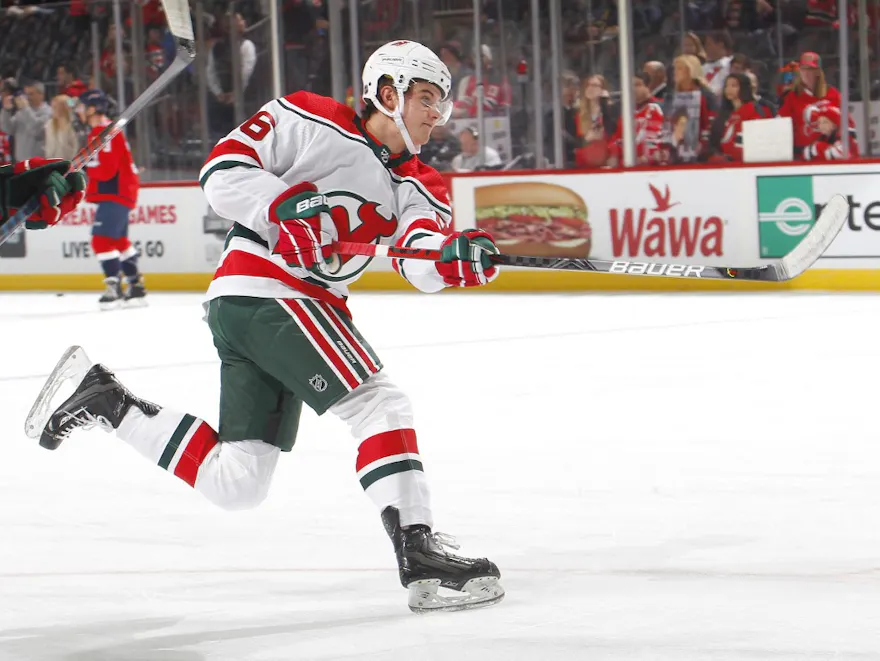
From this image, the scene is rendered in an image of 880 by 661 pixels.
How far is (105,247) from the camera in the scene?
9.05m

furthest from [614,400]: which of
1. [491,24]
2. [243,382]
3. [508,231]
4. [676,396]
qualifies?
[491,24]

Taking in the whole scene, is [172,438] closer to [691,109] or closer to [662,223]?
[662,223]

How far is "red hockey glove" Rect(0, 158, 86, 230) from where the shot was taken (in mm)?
2889

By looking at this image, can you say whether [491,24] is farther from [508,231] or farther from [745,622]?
[745,622]

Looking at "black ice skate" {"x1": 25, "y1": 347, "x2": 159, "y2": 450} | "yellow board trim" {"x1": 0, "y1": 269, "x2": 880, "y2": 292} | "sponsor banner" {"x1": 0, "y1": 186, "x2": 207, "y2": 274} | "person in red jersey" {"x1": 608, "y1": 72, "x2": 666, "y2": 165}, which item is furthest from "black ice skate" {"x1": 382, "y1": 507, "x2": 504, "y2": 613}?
"sponsor banner" {"x1": 0, "y1": 186, "x2": 207, "y2": 274}

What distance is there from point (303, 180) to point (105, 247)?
6.58 metres

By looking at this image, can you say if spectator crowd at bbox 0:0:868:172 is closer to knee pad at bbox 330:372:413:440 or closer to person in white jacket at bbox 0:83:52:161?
person in white jacket at bbox 0:83:52:161

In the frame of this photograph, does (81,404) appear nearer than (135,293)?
Yes

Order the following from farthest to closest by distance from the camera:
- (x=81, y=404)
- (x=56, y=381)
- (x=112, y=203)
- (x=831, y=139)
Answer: (x=112, y=203), (x=831, y=139), (x=56, y=381), (x=81, y=404)

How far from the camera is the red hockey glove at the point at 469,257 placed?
8.51 feet

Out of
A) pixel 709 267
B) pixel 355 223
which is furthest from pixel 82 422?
pixel 709 267

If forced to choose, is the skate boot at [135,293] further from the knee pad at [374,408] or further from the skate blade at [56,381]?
the knee pad at [374,408]

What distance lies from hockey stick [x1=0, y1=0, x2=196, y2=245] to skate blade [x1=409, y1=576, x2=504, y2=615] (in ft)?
3.25

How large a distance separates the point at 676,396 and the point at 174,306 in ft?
15.9
